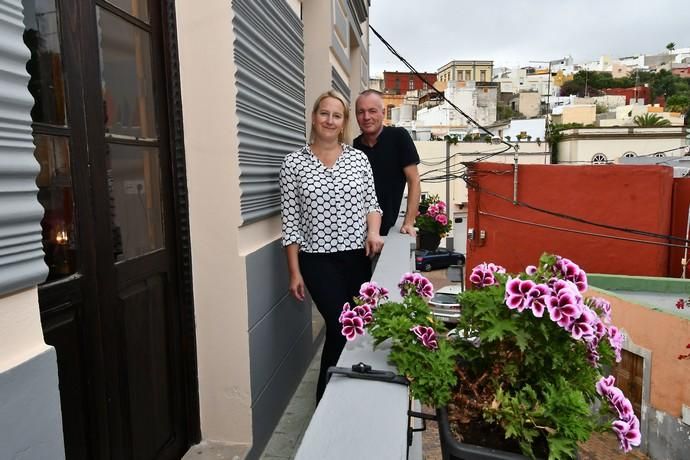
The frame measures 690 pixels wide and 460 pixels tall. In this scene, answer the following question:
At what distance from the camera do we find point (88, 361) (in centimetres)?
178

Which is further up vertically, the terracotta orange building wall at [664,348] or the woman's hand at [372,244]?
the woman's hand at [372,244]

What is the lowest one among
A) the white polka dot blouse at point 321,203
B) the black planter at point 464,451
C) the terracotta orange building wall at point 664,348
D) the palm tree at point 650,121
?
the terracotta orange building wall at point 664,348

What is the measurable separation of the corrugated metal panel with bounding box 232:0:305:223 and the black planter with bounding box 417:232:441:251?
209 inches

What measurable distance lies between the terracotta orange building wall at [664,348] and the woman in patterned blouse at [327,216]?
581cm

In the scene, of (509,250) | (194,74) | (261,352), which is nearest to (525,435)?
(261,352)

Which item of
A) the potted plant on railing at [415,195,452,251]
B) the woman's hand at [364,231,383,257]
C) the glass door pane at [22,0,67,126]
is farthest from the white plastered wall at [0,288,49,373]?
the potted plant on railing at [415,195,452,251]

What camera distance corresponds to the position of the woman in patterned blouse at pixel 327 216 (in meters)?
2.72

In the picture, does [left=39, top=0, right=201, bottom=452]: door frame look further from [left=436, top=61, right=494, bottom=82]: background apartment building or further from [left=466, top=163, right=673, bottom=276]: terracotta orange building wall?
[left=436, top=61, right=494, bottom=82]: background apartment building

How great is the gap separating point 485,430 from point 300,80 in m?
3.29

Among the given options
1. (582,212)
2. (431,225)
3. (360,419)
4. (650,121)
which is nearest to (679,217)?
(582,212)

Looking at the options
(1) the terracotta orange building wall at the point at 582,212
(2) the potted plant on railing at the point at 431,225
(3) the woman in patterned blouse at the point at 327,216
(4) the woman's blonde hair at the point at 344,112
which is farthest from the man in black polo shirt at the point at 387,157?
(1) the terracotta orange building wall at the point at 582,212

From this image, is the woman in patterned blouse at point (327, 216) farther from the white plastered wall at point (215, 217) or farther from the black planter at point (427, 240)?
the black planter at point (427, 240)

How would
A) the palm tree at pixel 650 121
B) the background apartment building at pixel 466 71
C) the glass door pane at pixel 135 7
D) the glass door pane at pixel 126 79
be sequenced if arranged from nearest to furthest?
the glass door pane at pixel 126 79, the glass door pane at pixel 135 7, the palm tree at pixel 650 121, the background apartment building at pixel 466 71

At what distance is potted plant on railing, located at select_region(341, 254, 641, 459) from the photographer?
3.99ft
